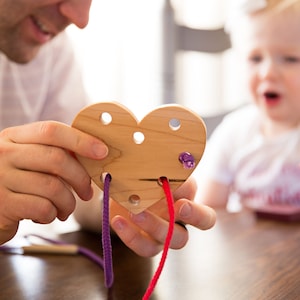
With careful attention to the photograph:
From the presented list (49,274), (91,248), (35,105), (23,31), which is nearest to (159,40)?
(35,105)

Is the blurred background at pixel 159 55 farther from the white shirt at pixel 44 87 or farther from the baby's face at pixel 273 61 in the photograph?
the baby's face at pixel 273 61

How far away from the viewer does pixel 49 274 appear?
715 mm

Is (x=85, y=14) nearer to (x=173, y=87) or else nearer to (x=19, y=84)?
(x=19, y=84)

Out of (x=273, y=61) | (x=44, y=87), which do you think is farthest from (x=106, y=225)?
(x=44, y=87)

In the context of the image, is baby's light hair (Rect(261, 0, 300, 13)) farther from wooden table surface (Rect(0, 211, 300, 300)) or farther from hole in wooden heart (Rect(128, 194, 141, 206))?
hole in wooden heart (Rect(128, 194, 141, 206))

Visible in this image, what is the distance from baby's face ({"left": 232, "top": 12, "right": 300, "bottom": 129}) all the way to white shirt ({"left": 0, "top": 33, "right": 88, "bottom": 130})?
0.48 meters

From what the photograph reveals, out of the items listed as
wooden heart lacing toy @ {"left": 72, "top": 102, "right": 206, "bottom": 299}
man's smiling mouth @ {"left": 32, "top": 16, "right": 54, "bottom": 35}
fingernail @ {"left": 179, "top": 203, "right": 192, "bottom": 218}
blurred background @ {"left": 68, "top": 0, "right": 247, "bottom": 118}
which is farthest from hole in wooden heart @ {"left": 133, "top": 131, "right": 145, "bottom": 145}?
blurred background @ {"left": 68, "top": 0, "right": 247, "bottom": 118}

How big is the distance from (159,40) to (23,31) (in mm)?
1111

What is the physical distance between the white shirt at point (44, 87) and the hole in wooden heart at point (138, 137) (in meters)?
0.93

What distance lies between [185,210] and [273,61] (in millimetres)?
775

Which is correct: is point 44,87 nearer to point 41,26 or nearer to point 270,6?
point 41,26

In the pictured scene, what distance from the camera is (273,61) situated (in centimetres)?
131

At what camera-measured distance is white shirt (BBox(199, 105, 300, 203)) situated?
136 cm

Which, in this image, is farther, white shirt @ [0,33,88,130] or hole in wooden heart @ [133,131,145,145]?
white shirt @ [0,33,88,130]
